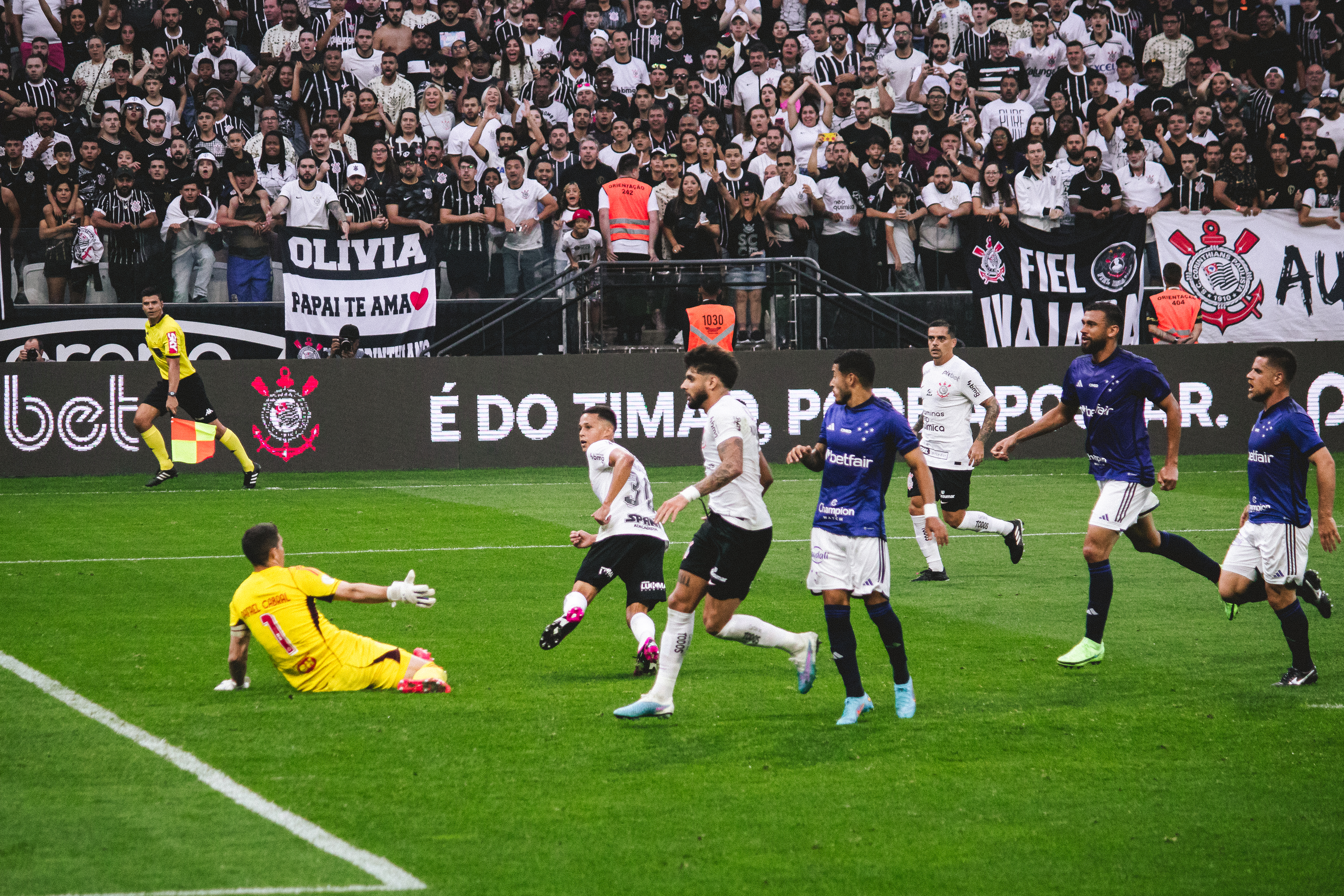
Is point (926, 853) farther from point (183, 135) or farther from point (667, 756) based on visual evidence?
point (183, 135)

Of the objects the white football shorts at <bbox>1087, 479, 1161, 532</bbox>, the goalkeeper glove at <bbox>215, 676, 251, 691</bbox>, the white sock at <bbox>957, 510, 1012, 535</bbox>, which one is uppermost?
the white football shorts at <bbox>1087, 479, 1161, 532</bbox>

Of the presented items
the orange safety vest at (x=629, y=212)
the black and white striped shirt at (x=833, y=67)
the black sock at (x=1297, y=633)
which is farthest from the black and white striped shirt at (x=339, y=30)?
the black sock at (x=1297, y=633)

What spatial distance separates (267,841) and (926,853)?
2585mm

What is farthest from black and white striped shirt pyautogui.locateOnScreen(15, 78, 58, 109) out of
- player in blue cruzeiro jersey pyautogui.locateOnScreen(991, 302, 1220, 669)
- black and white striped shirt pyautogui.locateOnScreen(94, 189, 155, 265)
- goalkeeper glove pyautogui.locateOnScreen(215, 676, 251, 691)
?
player in blue cruzeiro jersey pyautogui.locateOnScreen(991, 302, 1220, 669)

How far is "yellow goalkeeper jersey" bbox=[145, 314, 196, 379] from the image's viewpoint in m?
18.5

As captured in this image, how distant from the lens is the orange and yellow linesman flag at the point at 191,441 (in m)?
19.8

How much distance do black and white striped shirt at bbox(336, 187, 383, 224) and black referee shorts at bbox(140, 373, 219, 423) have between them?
3.46 metres

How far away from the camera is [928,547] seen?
41.6 feet

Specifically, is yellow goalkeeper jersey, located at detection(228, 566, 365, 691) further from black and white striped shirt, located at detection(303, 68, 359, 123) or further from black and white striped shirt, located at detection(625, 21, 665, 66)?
black and white striped shirt, located at detection(625, 21, 665, 66)

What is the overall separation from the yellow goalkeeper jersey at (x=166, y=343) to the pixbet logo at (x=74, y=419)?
1621 millimetres

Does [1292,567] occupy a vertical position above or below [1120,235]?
below

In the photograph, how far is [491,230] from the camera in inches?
846

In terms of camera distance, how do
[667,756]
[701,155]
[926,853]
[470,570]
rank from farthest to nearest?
[701,155] → [470,570] → [667,756] → [926,853]

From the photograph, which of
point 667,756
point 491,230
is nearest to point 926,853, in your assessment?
point 667,756
